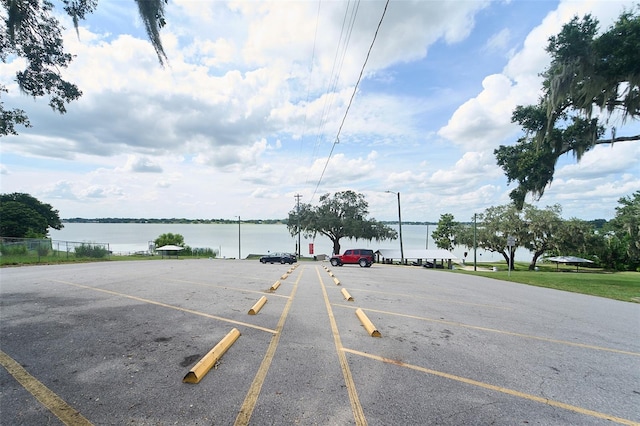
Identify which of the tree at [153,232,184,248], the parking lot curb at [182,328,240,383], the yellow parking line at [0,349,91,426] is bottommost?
the yellow parking line at [0,349,91,426]

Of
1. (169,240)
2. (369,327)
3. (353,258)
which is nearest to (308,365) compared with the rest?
(369,327)

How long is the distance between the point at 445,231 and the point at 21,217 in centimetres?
8008

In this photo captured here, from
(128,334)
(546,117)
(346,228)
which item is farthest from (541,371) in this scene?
(346,228)

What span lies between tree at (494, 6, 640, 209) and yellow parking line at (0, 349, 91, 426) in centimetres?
1835

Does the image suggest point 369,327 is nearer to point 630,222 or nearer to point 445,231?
point 630,222

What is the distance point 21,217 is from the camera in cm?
5153

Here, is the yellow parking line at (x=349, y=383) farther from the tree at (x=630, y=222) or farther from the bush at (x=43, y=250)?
the tree at (x=630, y=222)

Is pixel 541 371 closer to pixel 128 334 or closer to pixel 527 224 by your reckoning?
pixel 128 334

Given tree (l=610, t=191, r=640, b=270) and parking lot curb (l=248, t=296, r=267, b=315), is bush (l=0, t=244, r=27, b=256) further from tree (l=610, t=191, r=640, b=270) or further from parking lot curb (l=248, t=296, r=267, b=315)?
tree (l=610, t=191, r=640, b=270)

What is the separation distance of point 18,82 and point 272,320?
8825 millimetres

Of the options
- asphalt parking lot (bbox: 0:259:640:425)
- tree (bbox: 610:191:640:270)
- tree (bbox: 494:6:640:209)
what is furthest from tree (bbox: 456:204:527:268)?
asphalt parking lot (bbox: 0:259:640:425)

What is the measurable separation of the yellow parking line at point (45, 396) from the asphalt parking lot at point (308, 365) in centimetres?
2

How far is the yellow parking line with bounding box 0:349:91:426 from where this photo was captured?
3037 millimetres

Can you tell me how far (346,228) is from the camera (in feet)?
171
